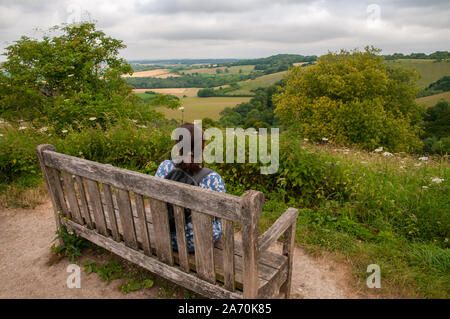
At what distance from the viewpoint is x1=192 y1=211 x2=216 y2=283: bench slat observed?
6.31 feet

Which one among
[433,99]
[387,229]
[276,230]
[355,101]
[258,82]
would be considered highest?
[276,230]

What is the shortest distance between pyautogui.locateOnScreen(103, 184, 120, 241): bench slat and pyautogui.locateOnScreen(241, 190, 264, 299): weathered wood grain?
1.39 metres

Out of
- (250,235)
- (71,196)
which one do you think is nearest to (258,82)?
(71,196)

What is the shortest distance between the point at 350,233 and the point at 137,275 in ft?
9.05

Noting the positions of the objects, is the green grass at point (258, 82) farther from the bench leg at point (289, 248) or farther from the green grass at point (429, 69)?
the bench leg at point (289, 248)

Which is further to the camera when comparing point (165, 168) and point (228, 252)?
point (165, 168)

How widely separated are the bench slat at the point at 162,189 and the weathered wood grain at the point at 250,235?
6 centimetres

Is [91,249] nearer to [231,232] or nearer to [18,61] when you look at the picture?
[231,232]

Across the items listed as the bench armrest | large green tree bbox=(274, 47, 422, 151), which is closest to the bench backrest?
the bench armrest

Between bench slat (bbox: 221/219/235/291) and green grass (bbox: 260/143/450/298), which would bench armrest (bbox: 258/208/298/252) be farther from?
green grass (bbox: 260/143/450/298)

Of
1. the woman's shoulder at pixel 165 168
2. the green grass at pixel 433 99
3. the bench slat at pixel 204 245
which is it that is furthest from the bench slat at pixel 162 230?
the green grass at pixel 433 99

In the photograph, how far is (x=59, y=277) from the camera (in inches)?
119

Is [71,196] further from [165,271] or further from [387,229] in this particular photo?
[387,229]

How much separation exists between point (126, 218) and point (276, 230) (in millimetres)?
1312
